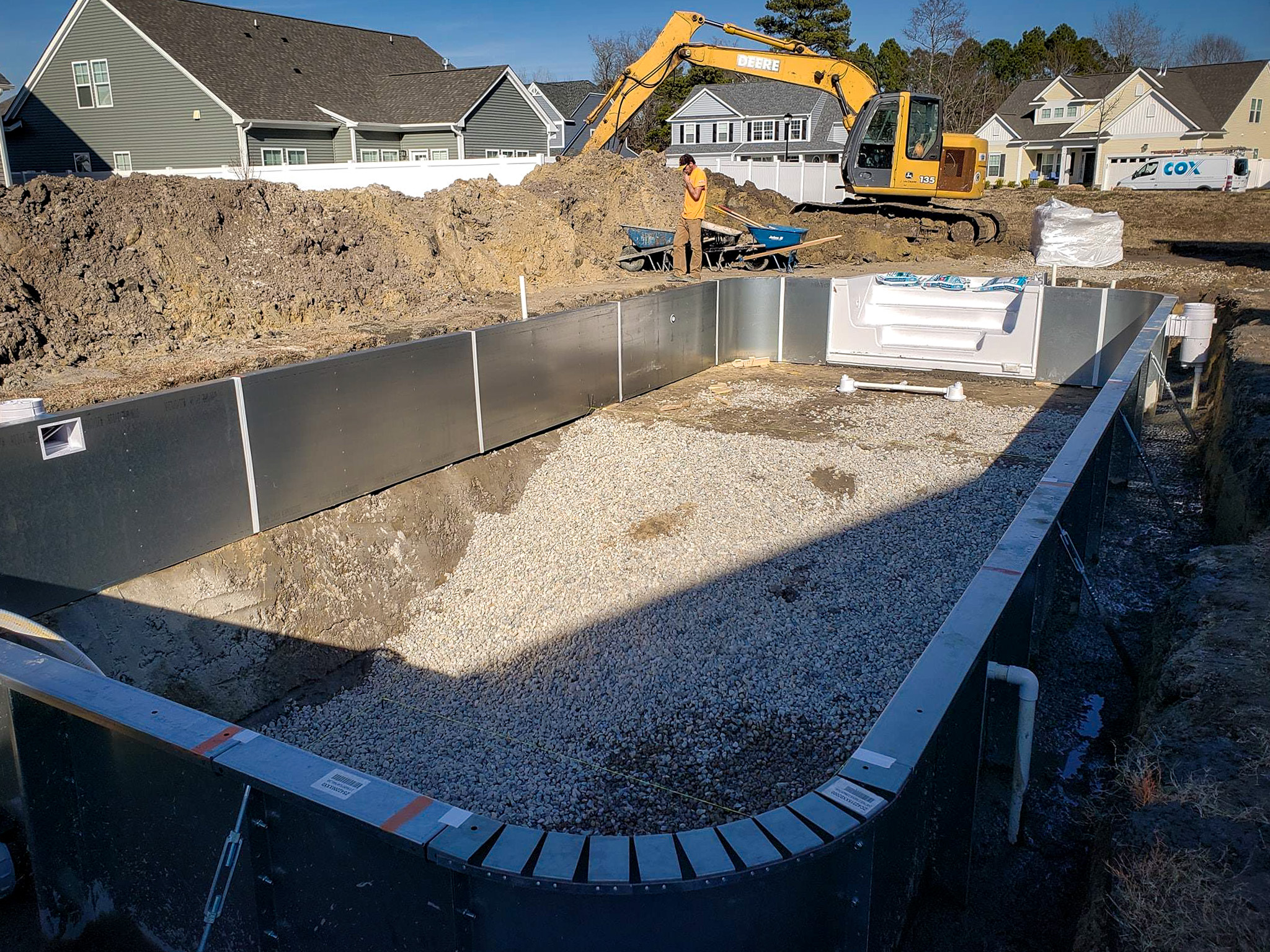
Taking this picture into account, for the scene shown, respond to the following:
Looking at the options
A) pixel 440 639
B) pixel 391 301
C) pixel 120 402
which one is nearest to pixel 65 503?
pixel 120 402

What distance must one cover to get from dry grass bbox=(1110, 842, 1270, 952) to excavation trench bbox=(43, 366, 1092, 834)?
2588 mm

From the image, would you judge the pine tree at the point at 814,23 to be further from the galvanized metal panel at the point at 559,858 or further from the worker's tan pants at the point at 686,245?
the galvanized metal panel at the point at 559,858

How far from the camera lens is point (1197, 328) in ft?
41.8

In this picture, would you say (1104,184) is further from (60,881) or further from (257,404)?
(60,881)

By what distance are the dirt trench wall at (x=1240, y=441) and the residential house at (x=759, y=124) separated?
44.6m

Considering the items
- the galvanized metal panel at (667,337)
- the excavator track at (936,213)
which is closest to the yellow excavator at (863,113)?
the excavator track at (936,213)

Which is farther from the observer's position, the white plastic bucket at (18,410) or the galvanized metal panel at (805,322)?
the galvanized metal panel at (805,322)

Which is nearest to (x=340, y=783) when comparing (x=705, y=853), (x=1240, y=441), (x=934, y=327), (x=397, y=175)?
(x=705, y=853)

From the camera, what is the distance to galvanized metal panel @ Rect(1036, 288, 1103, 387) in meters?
13.6

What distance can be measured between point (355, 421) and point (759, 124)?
52128 mm

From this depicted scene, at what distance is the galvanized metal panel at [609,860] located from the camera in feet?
7.95

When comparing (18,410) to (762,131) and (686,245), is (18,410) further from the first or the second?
(762,131)

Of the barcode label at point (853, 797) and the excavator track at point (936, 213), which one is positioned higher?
the excavator track at point (936, 213)

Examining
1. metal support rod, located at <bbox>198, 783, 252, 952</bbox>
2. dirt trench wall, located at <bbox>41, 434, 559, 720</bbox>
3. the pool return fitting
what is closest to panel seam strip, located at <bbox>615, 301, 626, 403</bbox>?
the pool return fitting
